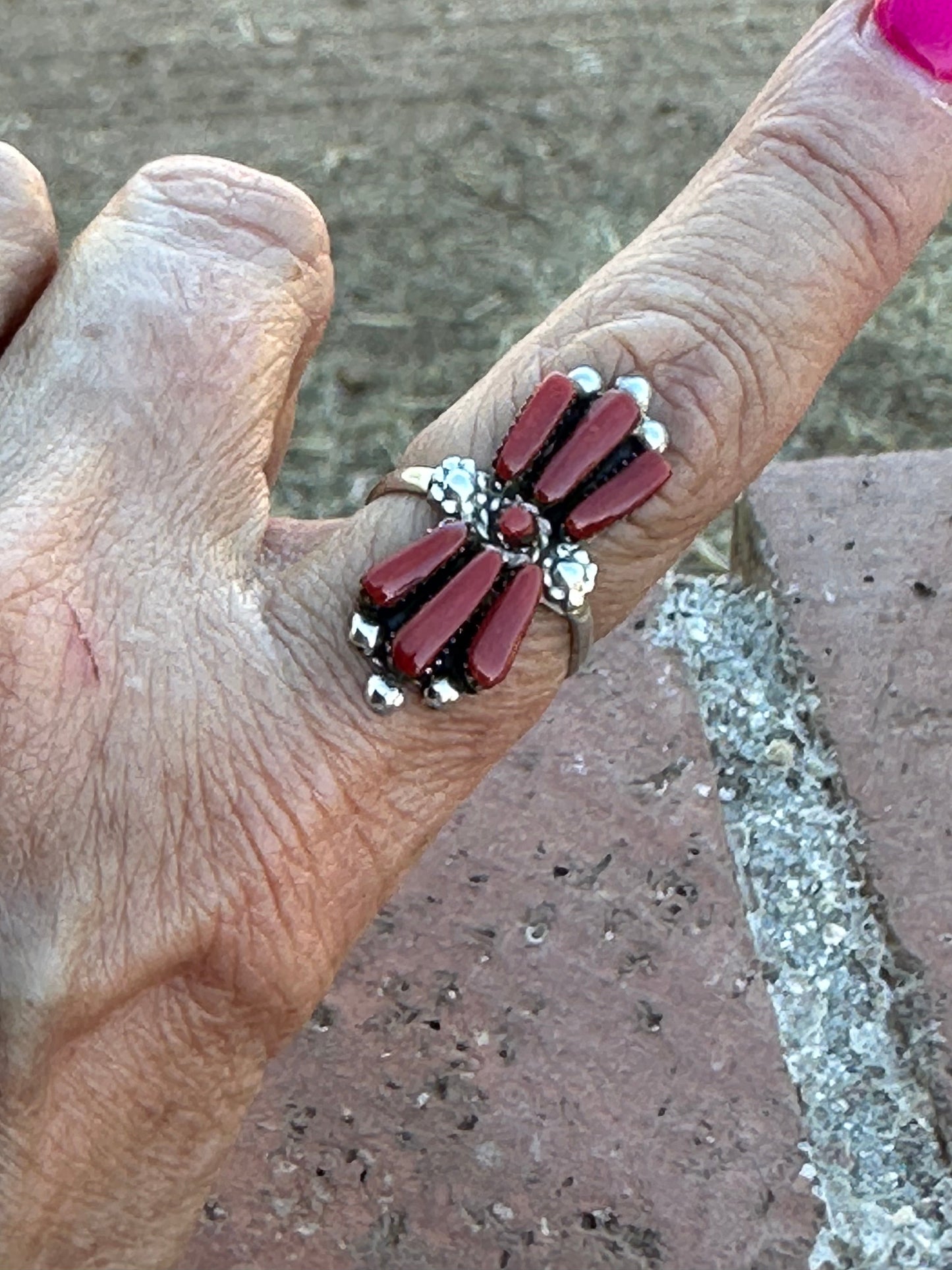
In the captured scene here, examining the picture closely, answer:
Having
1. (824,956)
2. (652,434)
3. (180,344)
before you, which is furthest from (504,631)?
(824,956)

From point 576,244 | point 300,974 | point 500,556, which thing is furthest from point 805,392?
point 576,244

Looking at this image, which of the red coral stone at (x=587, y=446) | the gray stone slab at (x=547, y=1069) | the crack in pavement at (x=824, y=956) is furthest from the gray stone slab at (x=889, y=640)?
the red coral stone at (x=587, y=446)

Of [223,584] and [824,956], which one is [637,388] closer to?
[223,584]

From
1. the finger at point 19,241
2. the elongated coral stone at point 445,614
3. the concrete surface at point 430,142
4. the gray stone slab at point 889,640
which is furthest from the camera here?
the concrete surface at point 430,142

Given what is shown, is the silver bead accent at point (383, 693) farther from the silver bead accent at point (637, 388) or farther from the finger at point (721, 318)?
the silver bead accent at point (637, 388)

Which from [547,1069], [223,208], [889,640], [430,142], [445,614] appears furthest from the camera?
[430,142]

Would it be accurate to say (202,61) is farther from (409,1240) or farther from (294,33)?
(409,1240)
